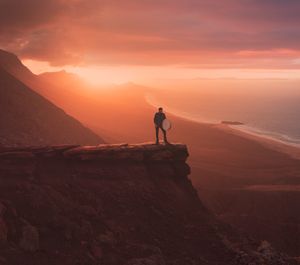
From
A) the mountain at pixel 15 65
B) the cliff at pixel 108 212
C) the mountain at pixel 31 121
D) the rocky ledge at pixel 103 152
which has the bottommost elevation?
the cliff at pixel 108 212

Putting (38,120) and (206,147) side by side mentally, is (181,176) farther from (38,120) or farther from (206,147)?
(206,147)

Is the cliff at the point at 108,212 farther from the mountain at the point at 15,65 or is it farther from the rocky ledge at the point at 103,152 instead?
the mountain at the point at 15,65

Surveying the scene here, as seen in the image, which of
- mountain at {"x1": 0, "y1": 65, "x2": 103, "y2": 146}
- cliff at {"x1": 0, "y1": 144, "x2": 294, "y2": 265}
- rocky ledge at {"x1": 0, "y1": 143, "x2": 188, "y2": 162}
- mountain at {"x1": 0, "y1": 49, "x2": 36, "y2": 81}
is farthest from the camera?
mountain at {"x1": 0, "y1": 49, "x2": 36, "y2": 81}

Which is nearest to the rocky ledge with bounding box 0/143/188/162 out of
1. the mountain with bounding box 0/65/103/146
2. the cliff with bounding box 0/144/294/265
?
the cliff with bounding box 0/144/294/265

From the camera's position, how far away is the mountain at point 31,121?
57403 mm

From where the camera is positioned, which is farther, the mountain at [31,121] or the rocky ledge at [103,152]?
the mountain at [31,121]

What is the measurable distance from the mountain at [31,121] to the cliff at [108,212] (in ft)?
81.3

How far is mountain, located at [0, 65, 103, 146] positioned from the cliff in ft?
81.3

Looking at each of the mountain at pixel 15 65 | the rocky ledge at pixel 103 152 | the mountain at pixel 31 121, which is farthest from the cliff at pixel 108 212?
the mountain at pixel 15 65

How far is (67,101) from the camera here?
134 meters

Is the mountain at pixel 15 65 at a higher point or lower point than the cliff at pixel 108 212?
higher

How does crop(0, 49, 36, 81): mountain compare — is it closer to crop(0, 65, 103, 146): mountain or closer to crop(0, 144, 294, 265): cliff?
crop(0, 65, 103, 146): mountain

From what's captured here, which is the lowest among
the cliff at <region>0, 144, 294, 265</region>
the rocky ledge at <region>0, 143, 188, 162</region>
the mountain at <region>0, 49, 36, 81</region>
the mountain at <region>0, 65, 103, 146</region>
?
the cliff at <region>0, 144, 294, 265</region>

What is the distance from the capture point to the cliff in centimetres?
2198
